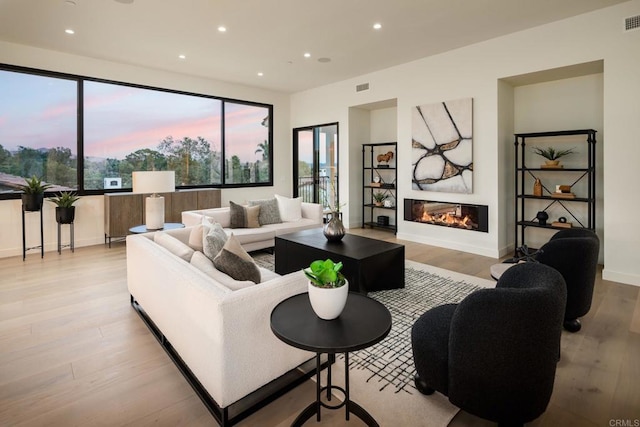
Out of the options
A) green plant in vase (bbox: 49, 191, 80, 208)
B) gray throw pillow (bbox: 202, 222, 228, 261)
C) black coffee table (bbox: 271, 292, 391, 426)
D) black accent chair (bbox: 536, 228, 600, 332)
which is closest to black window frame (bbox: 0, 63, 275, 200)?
green plant in vase (bbox: 49, 191, 80, 208)

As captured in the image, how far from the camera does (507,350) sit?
1538mm

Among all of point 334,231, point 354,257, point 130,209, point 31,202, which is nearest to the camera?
point 354,257

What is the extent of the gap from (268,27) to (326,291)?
164 inches

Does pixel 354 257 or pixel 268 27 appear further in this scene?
pixel 268 27

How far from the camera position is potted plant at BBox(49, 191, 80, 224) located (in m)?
5.40

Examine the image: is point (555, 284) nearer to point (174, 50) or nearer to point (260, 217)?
point (260, 217)

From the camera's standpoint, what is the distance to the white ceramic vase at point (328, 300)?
166cm

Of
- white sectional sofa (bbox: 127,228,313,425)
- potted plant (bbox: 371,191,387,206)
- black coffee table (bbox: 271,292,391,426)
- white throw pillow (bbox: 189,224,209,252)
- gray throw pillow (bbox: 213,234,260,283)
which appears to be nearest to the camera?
black coffee table (bbox: 271,292,391,426)

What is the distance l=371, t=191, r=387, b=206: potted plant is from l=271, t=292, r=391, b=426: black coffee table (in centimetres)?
558

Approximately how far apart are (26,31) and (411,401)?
6.33 meters

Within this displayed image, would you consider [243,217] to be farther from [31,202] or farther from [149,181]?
[31,202]

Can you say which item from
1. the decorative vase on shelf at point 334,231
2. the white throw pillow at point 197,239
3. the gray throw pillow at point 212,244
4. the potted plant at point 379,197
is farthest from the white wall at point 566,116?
the white throw pillow at point 197,239

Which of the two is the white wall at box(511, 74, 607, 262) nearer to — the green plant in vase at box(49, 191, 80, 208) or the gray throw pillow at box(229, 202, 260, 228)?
the gray throw pillow at box(229, 202, 260, 228)

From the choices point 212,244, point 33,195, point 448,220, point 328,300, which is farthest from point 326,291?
point 33,195
